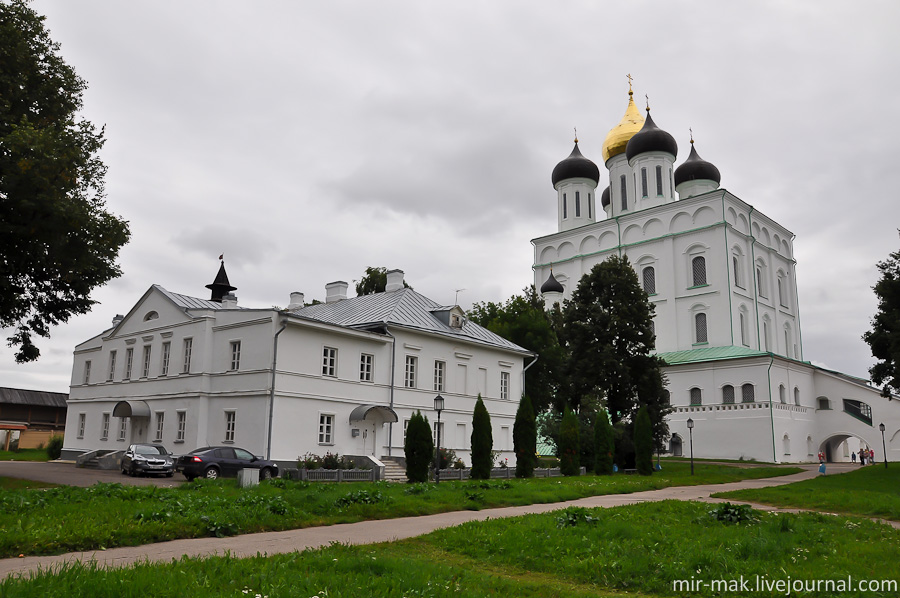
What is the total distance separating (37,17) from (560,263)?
54053mm

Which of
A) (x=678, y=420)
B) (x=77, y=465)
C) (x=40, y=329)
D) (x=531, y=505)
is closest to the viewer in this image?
(x=531, y=505)

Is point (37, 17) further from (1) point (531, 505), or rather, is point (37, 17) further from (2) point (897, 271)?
(2) point (897, 271)

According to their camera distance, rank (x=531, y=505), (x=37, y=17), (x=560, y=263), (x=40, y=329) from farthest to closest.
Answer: (x=560, y=263)
(x=40, y=329)
(x=37, y=17)
(x=531, y=505)

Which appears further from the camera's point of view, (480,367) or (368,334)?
(480,367)

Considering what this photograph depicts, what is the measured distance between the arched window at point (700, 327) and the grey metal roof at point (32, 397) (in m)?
51.7

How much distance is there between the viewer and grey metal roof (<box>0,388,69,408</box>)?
56969 millimetres

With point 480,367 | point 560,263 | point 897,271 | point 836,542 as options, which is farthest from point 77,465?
point 560,263

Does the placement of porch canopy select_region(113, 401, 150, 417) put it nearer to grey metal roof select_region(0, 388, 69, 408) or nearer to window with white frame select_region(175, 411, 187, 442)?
window with white frame select_region(175, 411, 187, 442)

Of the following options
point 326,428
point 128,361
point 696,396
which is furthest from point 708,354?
point 128,361

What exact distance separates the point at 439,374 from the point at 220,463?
478 inches

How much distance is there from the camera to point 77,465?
32594 millimetres

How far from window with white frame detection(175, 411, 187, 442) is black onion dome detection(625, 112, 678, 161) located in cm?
4825

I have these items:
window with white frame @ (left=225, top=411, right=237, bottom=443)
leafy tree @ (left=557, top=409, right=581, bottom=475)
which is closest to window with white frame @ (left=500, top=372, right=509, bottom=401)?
leafy tree @ (left=557, top=409, right=581, bottom=475)

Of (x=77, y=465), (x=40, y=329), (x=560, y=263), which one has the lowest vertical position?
(x=77, y=465)
